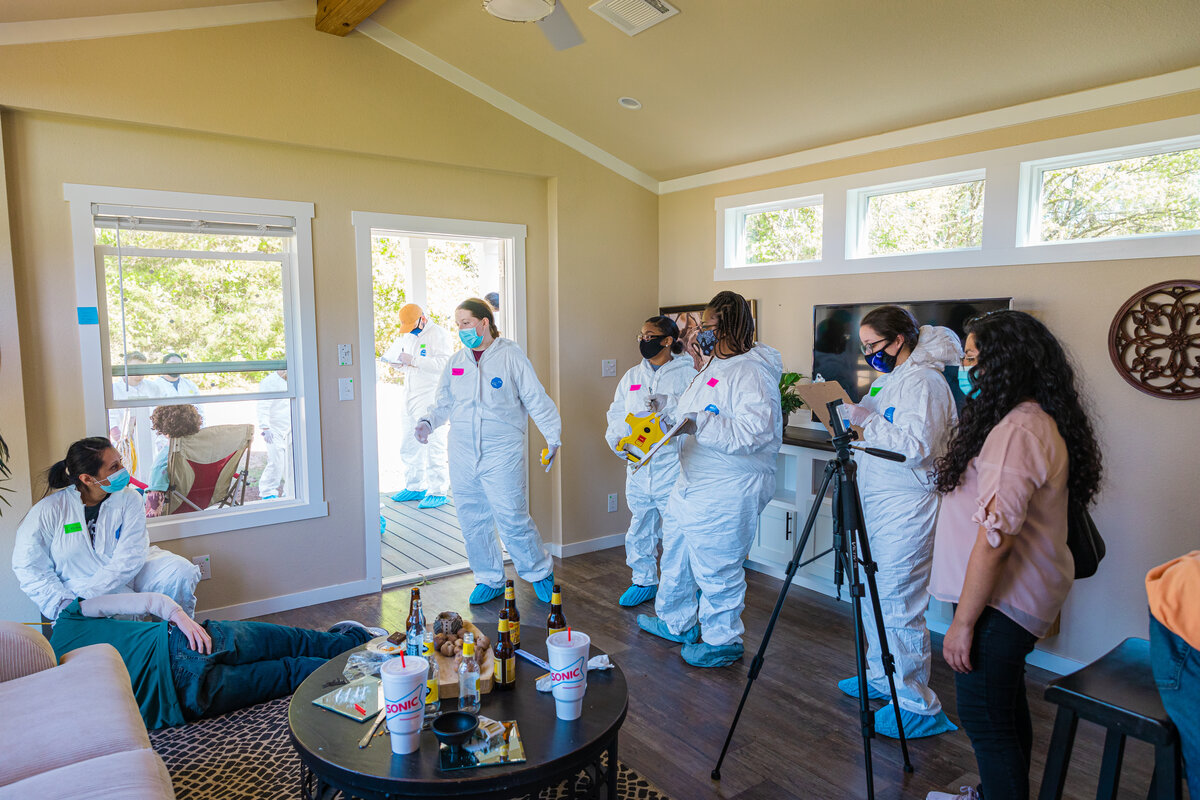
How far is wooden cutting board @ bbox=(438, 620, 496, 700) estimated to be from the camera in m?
1.92

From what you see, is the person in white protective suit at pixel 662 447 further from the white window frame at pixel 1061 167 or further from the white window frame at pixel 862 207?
the white window frame at pixel 1061 167

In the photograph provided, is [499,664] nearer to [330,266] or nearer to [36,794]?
[36,794]

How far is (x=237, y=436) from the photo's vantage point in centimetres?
355

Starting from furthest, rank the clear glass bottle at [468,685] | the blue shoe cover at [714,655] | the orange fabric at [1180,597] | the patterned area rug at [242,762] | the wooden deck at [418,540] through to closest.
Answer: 1. the wooden deck at [418,540]
2. the blue shoe cover at [714,655]
3. the patterned area rug at [242,762]
4. the clear glass bottle at [468,685]
5. the orange fabric at [1180,597]

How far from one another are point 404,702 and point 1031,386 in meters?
1.64

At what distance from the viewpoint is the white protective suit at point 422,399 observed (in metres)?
5.53

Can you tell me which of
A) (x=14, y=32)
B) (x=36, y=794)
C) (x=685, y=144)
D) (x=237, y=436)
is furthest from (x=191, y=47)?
(x=36, y=794)

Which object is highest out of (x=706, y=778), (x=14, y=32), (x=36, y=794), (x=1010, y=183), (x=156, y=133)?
(x=14, y=32)

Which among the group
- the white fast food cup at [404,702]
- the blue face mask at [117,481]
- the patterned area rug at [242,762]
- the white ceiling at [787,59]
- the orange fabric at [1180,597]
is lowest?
the patterned area rug at [242,762]

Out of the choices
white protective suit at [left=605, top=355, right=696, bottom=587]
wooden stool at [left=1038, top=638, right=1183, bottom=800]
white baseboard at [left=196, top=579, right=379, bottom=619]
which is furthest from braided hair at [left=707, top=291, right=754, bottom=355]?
white baseboard at [left=196, top=579, right=379, bottom=619]

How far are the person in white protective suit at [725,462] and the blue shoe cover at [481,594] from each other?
116 cm

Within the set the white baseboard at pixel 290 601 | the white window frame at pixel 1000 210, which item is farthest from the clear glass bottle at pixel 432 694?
the white window frame at pixel 1000 210

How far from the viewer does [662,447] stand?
145 inches

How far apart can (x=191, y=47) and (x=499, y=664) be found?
2.99 metres
